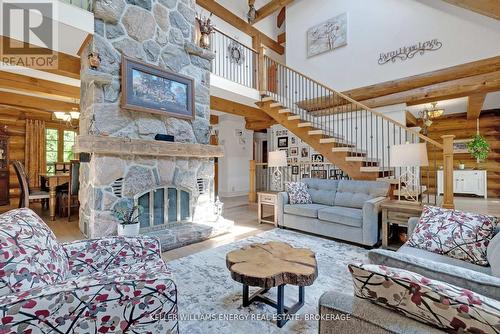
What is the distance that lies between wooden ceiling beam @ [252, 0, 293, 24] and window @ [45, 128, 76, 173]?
658 cm

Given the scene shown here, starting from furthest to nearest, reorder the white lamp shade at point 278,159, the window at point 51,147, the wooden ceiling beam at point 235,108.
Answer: the window at point 51,147, the wooden ceiling beam at point 235,108, the white lamp shade at point 278,159

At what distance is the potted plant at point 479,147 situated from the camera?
6.24 meters

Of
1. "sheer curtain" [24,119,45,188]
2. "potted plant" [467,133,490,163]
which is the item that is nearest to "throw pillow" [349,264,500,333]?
"potted plant" [467,133,490,163]

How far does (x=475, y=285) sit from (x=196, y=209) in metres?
3.59

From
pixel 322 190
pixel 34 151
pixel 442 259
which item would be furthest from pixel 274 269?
pixel 34 151

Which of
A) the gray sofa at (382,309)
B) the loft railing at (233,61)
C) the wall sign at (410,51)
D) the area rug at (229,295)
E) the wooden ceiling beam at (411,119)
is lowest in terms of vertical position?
the area rug at (229,295)

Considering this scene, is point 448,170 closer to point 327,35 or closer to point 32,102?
point 327,35

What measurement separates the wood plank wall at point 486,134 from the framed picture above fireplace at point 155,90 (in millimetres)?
7596

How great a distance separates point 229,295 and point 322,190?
285cm

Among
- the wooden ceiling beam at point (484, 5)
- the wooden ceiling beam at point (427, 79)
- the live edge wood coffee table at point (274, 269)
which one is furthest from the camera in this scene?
the wooden ceiling beam at point (427, 79)

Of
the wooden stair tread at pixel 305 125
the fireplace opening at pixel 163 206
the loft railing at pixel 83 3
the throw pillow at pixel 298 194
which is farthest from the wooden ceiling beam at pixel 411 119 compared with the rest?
the loft railing at pixel 83 3

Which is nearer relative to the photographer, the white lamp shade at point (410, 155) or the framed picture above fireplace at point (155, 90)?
the white lamp shade at point (410, 155)

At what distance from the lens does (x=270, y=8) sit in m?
7.11

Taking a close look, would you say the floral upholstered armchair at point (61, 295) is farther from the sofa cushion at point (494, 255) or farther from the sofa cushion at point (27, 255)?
the sofa cushion at point (494, 255)
